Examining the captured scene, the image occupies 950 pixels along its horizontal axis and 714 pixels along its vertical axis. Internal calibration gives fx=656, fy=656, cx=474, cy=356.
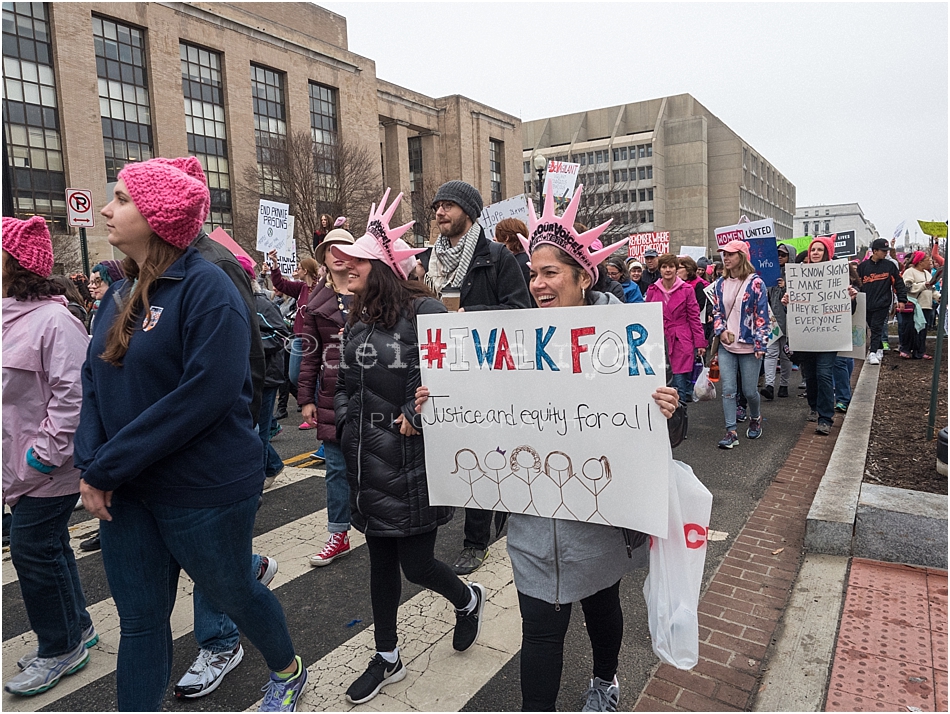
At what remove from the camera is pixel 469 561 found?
404 centimetres

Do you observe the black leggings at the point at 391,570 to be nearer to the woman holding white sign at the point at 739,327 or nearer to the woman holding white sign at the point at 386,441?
the woman holding white sign at the point at 386,441

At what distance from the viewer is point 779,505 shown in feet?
16.0

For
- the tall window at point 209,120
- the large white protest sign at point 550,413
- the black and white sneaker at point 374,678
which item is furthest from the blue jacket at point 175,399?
the tall window at point 209,120

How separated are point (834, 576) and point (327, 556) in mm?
3009

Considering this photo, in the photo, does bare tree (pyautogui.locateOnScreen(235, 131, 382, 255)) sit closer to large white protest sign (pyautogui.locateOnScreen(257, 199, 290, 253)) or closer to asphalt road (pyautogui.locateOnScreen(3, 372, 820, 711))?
large white protest sign (pyautogui.locateOnScreen(257, 199, 290, 253))

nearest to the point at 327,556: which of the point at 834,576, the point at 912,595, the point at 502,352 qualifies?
the point at 502,352

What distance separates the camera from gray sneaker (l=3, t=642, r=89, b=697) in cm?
292

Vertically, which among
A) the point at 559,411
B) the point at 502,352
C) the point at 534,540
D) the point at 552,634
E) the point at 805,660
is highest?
the point at 502,352

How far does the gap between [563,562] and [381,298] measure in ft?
4.43

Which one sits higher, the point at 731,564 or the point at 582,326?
the point at 582,326

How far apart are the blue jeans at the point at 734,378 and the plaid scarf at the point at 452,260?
12.3 feet

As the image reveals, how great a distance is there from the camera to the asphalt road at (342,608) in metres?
2.85

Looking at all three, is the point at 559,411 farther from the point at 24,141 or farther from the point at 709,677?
the point at 24,141

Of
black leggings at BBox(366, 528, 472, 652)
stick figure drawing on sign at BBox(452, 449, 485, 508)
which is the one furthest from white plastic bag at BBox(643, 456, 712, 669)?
black leggings at BBox(366, 528, 472, 652)
